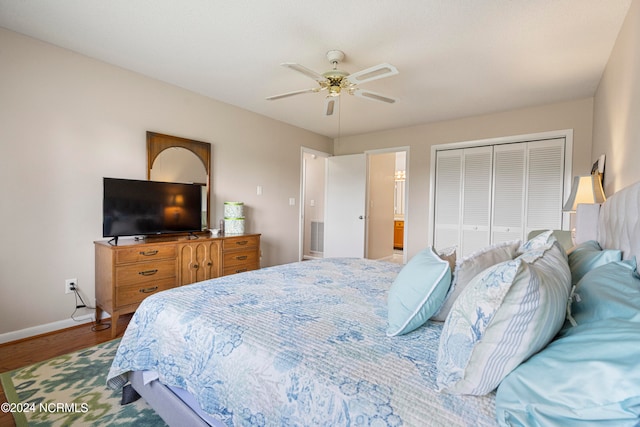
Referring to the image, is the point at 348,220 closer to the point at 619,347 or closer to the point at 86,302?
the point at 86,302

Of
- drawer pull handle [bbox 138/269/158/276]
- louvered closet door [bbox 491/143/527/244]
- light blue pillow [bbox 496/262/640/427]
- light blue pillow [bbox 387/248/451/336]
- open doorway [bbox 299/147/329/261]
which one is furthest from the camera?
open doorway [bbox 299/147/329/261]

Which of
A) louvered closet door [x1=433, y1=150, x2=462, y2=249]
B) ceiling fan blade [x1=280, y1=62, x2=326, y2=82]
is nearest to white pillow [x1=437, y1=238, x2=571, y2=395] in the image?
ceiling fan blade [x1=280, y1=62, x2=326, y2=82]

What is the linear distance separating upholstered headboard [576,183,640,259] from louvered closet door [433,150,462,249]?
7.79 ft

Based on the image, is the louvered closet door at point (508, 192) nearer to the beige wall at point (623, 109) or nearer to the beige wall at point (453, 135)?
the beige wall at point (453, 135)

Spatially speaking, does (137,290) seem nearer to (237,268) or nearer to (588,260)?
(237,268)

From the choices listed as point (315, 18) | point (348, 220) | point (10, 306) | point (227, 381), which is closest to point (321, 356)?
point (227, 381)

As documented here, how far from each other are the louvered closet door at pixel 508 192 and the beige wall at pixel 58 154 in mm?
4082

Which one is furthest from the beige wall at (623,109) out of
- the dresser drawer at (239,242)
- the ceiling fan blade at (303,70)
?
the dresser drawer at (239,242)

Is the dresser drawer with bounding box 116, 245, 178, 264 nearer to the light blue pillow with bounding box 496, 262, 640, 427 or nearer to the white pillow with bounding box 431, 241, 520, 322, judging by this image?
the white pillow with bounding box 431, 241, 520, 322

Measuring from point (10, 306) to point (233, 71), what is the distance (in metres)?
2.79

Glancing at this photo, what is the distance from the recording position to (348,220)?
5.34 m

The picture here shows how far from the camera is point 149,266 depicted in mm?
2715

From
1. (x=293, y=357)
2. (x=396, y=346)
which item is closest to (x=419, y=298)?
(x=396, y=346)

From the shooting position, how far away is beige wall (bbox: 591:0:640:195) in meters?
1.71
